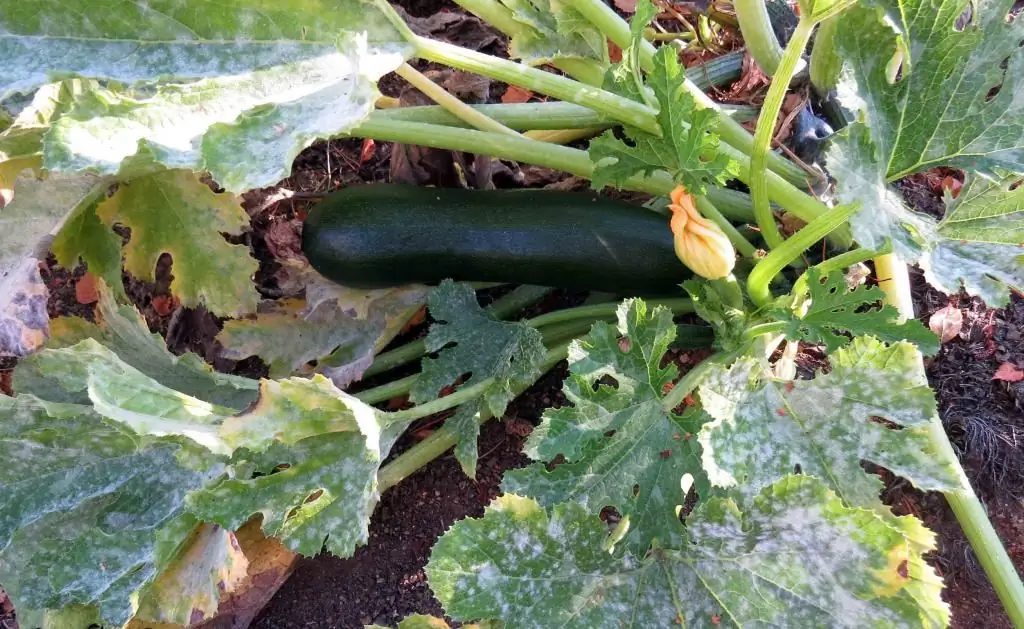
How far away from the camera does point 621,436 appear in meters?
1.68

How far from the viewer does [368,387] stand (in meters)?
2.43

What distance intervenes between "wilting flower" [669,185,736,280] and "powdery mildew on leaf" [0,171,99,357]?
1.32 m

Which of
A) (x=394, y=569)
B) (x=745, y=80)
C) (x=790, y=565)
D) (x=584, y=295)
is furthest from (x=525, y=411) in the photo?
(x=745, y=80)

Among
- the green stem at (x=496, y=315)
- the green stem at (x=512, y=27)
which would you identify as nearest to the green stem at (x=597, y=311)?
the green stem at (x=496, y=315)

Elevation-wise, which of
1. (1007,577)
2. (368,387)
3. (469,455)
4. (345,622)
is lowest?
(345,622)

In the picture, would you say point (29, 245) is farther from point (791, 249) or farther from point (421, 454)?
point (791, 249)

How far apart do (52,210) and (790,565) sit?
1731 millimetres

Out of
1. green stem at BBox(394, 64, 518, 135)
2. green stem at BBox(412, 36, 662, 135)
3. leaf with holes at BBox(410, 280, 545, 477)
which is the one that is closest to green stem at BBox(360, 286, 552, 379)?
leaf with holes at BBox(410, 280, 545, 477)

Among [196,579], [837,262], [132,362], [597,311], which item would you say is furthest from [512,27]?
[196,579]

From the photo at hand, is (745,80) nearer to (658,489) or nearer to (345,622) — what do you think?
(658,489)

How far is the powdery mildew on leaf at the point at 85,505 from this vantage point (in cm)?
171

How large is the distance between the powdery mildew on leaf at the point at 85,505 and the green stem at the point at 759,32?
65.7 inches

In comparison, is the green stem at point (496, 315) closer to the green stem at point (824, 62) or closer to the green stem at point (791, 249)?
the green stem at point (791, 249)

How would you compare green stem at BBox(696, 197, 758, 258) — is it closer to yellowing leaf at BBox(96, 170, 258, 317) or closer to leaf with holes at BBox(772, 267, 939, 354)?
leaf with holes at BBox(772, 267, 939, 354)
